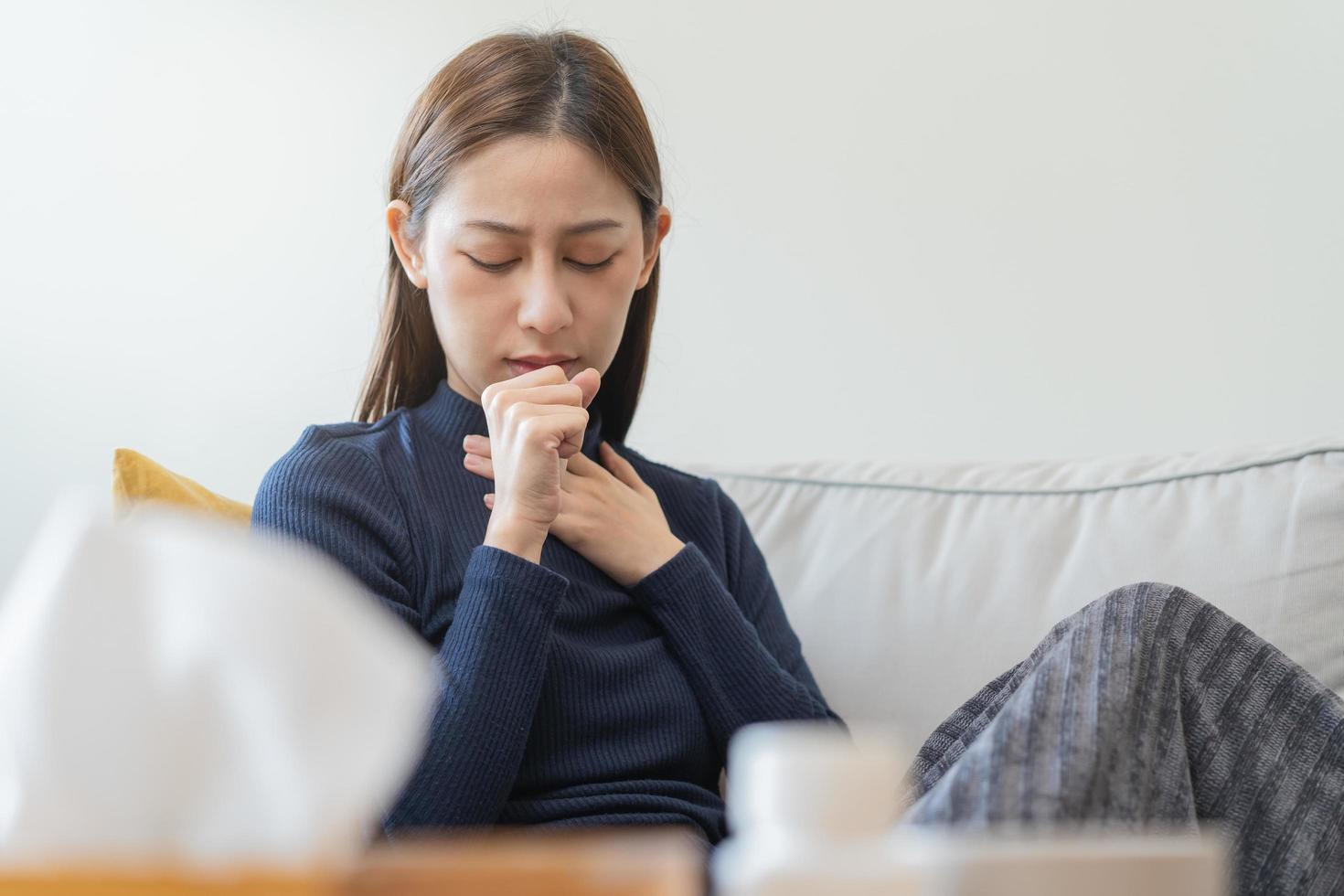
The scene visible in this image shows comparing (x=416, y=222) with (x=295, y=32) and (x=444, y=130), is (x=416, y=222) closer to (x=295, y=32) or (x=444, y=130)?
(x=444, y=130)

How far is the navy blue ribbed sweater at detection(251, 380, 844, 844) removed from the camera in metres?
1.03

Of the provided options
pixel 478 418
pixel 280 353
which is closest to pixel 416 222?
pixel 478 418

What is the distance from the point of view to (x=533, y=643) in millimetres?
1056

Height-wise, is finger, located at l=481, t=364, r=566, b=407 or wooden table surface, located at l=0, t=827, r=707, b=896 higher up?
finger, located at l=481, t=364, r=566, b=407

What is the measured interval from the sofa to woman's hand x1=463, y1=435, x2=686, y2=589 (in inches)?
9.0

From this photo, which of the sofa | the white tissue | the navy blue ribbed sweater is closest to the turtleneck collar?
the navy blue ribbed sweater

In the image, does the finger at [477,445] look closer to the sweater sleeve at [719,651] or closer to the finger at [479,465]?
the finger at [479,465]

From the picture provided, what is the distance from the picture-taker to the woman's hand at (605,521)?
49.3 inches

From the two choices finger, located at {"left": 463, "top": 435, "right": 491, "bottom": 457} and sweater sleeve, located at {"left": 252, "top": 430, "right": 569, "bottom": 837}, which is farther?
finger, located at {"left": 463, "top": 435, "right": 491, "bottom": 457}

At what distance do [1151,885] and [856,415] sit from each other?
1441mm

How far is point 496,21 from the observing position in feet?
6.35

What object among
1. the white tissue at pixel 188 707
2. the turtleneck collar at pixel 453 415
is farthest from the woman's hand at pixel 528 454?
the white tissue at pixel 188 707

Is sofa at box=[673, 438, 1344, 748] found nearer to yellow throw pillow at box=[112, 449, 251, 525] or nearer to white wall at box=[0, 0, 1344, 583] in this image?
white wall at box=[0, 0, 1344, 583]

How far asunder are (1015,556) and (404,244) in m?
0.70
